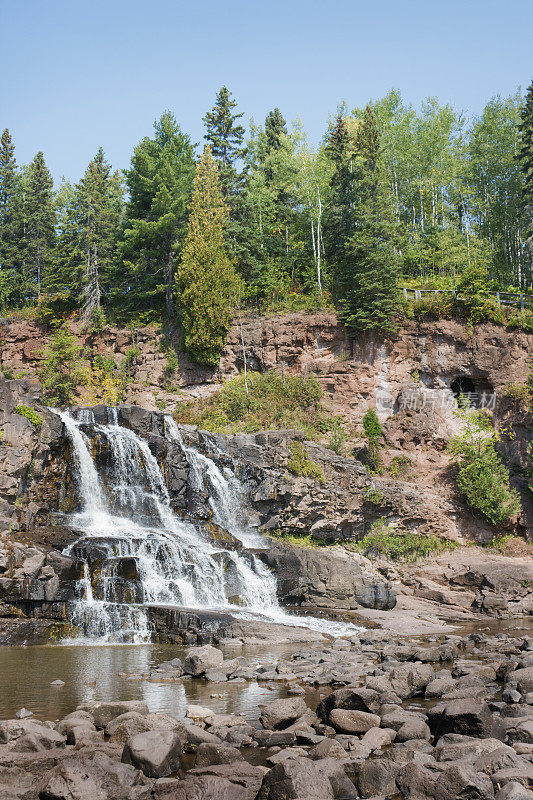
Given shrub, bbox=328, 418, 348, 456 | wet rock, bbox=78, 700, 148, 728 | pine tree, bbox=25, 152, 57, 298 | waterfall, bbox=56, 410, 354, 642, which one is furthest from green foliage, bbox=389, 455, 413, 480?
pine tree, bbox=25, 152, 57, 298

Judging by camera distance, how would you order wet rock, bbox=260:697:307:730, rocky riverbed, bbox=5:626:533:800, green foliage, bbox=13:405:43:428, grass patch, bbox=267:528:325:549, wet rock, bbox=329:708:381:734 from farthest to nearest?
grass patch, bbox=267:528:325:549 < green foliage, bbox=13:405:43:428 < wet rock, bbox=260:697:307:730 < wet rock, bbox=329:708:381:734 < rocky riverbed, bbox=5:626:533:800

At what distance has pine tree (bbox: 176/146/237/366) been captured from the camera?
38.2 metres

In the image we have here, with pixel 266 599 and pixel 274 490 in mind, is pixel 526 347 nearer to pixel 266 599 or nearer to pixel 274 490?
pixel 274 490

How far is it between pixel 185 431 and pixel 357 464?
7860 millimetres

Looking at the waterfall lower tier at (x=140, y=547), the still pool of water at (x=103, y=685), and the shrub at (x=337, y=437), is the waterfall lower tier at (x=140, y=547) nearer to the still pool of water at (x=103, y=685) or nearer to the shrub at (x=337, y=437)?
the still pool of water at (x=103, y=685)

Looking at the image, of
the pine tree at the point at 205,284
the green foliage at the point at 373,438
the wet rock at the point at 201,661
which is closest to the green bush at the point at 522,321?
the green foliage at the point at 373,438

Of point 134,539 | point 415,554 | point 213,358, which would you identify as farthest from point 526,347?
point 134,539

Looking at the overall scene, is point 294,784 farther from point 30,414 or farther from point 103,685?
point 30,414

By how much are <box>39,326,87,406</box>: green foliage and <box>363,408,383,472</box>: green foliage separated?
54.6ft

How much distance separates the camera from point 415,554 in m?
29.7

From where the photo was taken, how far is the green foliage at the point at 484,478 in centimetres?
3131

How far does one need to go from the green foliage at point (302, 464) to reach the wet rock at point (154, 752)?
799 inches

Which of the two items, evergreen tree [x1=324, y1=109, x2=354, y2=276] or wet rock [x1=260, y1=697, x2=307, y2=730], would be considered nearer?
wet rock [x1=260, y1=697, x2=307, y2=730]

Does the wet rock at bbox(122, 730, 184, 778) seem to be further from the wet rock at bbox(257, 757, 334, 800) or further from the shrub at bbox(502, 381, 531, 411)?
the shrub at bbox(502, 381, 531, 411)
